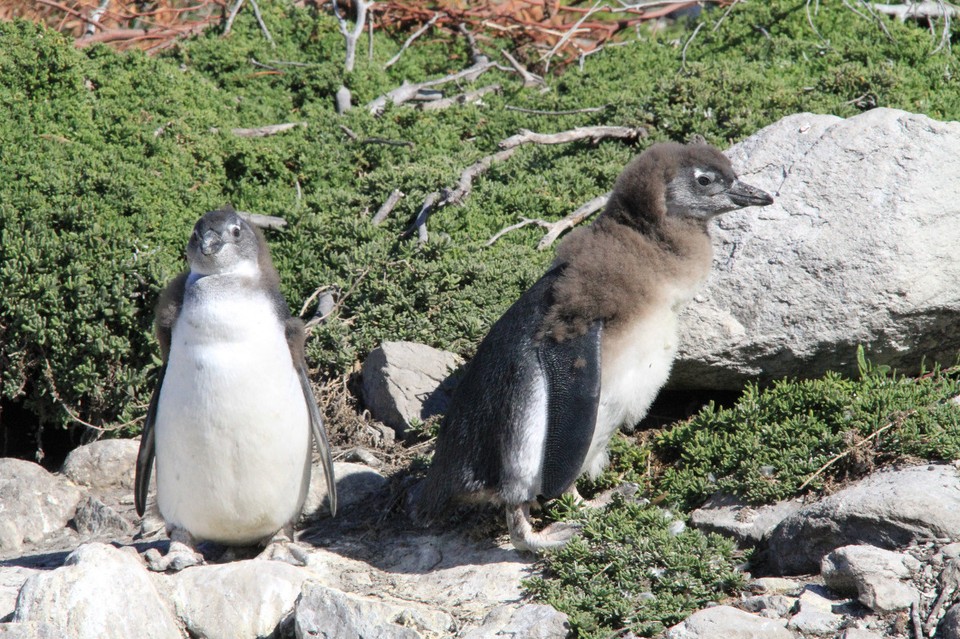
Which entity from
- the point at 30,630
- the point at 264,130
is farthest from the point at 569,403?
the point at 264,130

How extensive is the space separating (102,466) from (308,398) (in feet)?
5.13

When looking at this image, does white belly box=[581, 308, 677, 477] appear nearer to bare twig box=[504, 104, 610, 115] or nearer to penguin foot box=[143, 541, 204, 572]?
penguin foot box=[143, 541, 204, 572]

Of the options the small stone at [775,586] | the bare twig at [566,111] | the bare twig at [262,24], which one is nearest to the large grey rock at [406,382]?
the small stone at [775,586]

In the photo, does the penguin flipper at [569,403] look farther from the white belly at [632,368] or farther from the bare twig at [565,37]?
the bare twig at [565,37]

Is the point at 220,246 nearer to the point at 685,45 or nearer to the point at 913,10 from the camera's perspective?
the point at 685,45

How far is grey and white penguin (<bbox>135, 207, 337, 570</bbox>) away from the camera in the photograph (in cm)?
387

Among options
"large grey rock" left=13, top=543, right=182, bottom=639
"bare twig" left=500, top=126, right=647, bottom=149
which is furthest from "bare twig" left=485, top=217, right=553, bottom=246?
"large grey rock" left=13, top=543, right=182, bottom=639

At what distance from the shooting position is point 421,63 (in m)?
8.50

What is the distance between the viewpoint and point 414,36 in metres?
Result: 8.55

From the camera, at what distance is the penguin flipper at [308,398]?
4.11 metres

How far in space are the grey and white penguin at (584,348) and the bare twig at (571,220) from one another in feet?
5.58

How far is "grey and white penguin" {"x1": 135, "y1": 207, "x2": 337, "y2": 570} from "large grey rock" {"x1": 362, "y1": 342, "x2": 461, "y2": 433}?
2.86ft

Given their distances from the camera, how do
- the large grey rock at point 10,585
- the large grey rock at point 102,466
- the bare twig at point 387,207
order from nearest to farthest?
1. the large grey rock at point 10,585
2. the large grey rock at point 102,466
3. the bare twig at point 387,207

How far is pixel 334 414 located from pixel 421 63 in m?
4.10
